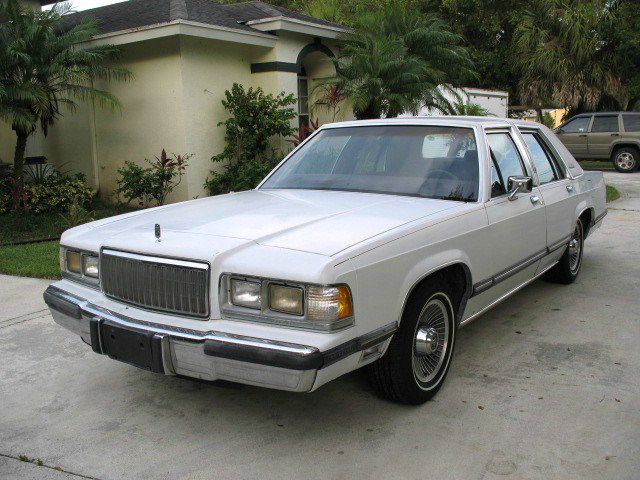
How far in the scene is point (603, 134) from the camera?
710 inches

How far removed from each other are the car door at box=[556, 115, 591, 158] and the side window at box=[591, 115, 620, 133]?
0.19 m

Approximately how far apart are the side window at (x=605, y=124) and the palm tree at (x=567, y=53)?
9.25ft

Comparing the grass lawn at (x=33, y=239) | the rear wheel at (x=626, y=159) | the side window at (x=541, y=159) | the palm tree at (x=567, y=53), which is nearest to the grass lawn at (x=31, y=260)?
the grass lawn at (x=33, y=239)

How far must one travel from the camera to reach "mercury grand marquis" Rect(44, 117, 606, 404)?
304 cm

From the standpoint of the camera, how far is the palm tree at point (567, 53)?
2011 centimetres

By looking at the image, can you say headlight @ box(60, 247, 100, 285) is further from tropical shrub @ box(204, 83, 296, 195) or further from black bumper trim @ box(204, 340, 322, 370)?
tropical shrub @ box(204, 83, 296, 195)

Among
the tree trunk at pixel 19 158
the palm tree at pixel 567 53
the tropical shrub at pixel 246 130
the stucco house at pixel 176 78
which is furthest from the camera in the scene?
the palm tree at pixel 567 53

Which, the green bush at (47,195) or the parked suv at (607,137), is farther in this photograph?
the parked suv at (607,137)

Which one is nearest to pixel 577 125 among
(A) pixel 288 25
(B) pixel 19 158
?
(A) pixel 288 25

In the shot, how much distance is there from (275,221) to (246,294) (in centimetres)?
65

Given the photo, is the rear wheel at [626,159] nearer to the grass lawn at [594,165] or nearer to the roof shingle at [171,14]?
the grass lawn at [594,165]

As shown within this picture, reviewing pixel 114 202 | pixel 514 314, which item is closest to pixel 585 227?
pixel 514 314

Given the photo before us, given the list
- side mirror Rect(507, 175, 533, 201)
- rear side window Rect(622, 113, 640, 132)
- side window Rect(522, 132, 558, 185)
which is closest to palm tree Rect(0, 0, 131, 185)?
side window Rect(522, 132, 558, 185)

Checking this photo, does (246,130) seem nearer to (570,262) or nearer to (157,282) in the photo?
(570,262)
